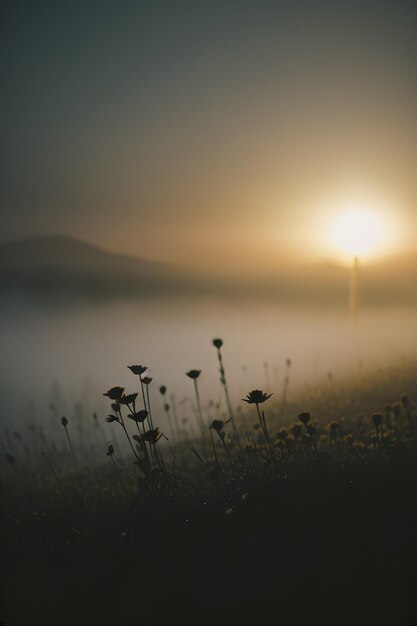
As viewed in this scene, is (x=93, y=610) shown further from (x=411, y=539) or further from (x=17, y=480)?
(x=17, y=480)

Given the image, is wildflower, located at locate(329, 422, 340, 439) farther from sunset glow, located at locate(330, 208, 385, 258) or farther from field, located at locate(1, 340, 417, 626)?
sunset glow, located at locate(330, 208, 385, 258)

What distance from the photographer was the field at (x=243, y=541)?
2.62 metres

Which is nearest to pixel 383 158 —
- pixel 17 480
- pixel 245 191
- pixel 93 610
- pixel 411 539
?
pixel 245 191

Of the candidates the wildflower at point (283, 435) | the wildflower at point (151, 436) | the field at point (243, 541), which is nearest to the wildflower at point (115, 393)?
the field at point (243, 541)

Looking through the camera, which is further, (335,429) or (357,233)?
(357,233)

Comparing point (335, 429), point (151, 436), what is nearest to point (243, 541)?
point (151, 436)

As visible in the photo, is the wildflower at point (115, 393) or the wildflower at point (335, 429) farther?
the wildflower at point (335, 429)

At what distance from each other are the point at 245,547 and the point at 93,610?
101 cm

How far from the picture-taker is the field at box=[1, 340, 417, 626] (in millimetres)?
2619

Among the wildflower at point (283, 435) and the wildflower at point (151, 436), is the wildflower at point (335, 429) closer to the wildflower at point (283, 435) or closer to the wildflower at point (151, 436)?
the wildflower at point (283, 435)

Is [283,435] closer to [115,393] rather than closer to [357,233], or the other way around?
[115,393]

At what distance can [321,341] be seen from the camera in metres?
5.89

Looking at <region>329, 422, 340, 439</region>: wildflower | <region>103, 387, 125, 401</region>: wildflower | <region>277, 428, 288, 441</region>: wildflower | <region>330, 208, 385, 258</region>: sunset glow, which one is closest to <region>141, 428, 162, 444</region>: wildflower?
<region>103, 387, 125, 401</region>: wildflower

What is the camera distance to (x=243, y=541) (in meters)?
2.92
